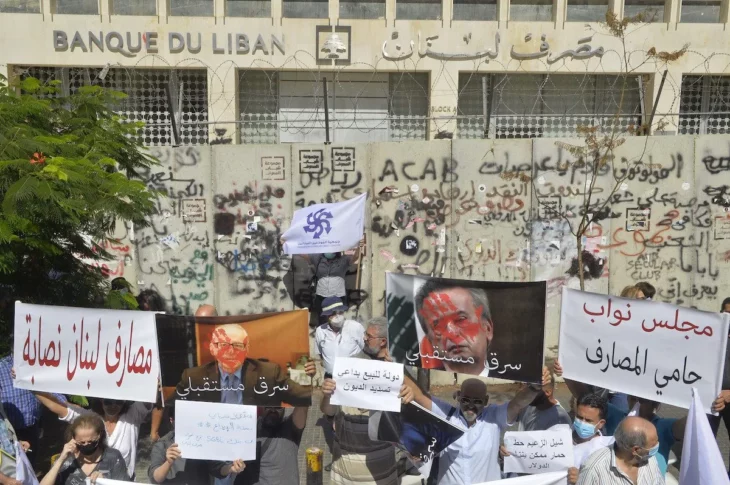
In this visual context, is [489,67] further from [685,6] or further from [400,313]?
[400,313]

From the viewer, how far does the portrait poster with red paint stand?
4.80 meters

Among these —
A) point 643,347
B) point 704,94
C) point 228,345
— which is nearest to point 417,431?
point 228,345

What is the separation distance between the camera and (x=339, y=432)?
17.3 ft

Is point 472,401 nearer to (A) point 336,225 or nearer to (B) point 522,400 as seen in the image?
(B) point 522,400

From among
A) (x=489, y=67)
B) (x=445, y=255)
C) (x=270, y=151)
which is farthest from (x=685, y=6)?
(x=270, y=151)

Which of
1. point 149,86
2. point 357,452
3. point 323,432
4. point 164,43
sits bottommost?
point 323,432

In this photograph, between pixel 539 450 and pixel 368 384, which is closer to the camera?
pixel 539 450

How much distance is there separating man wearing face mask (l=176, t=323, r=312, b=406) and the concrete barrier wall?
4.54 meters

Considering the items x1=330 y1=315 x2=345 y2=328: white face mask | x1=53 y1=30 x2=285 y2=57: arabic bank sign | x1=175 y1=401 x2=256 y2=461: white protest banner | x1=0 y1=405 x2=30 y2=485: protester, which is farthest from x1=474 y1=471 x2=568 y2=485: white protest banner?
x1=53 y1=30 x2=285 y2=57: arabic bank sign

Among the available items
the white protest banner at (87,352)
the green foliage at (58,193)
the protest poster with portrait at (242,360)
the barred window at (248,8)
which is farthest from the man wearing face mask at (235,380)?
the barred window at (248,8)

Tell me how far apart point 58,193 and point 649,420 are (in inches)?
186

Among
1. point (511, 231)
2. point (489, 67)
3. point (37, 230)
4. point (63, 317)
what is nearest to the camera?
point (63, 317)

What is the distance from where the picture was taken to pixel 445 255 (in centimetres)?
930

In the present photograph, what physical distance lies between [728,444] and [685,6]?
11016 millimetres
